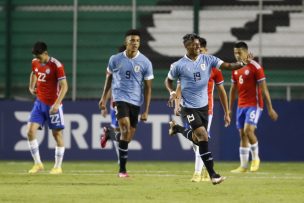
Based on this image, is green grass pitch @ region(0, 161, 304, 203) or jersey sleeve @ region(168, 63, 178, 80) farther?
jersey sleeve @ region(168, 63, 178, 80)

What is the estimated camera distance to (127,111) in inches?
651

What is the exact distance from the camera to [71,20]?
81.3 ft

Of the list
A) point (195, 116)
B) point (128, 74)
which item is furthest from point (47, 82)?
point (195, 116)

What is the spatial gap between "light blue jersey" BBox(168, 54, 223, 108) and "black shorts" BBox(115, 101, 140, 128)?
150cm

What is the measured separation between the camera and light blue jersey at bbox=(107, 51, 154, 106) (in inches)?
654

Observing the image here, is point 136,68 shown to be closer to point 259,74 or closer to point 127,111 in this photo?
point 127,111

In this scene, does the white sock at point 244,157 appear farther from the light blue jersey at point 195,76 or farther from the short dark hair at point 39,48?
the light blue jersey at point 195,76

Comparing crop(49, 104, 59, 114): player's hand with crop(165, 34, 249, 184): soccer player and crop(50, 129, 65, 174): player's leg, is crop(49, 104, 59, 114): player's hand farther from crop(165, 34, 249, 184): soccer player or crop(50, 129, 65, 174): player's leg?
crop(165, 34, 249, 184): soccer player

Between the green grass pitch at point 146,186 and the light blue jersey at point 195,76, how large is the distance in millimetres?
1191

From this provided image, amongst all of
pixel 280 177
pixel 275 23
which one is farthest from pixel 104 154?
pixel 280 177

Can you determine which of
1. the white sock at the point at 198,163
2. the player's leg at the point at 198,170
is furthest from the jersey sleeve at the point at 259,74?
the white sock at the point at 198,163

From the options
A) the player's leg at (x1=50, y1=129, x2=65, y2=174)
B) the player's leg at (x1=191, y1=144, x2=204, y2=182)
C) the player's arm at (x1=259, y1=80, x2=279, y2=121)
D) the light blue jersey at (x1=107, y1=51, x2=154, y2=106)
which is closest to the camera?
the player's leg at (x1=191, y1=144, x2=204, y2=182)

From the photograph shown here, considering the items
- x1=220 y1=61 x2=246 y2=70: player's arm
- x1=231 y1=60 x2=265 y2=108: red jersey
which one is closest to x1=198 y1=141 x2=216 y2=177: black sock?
x1=220 y1=61 x2=246 y2=70: player's arm

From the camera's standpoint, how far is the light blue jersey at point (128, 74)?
16.6m
